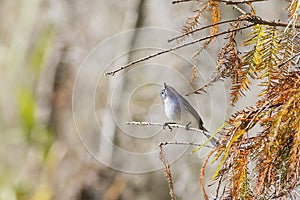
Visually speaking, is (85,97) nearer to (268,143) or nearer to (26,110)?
(26,110)

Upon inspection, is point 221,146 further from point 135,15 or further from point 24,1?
point 24,1

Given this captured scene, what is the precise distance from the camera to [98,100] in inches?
156

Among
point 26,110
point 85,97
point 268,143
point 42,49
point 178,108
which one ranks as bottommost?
point 268,143

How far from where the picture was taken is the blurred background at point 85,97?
3.32 meters

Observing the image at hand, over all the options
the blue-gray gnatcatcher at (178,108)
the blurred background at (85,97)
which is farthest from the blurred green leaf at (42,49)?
the blue-gray gnatcatcher at (178,108)

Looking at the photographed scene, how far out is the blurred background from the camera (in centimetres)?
332

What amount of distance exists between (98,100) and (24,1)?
43.4 inches

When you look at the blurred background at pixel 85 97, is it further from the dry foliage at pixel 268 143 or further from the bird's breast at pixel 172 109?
the dry foliage at pixel 268 143

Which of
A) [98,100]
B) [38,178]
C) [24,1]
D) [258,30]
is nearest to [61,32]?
[24,1]

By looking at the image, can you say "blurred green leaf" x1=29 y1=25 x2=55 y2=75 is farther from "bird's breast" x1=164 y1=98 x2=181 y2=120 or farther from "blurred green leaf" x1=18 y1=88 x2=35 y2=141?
"bird's breast" x1=164 y1=98 x2=181 y2=120

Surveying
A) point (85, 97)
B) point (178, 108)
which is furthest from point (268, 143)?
point (85, 97)

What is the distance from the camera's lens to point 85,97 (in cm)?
395

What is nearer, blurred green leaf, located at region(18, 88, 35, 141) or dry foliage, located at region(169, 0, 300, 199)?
dry foliage, located at region(169, 0, 300, 199)

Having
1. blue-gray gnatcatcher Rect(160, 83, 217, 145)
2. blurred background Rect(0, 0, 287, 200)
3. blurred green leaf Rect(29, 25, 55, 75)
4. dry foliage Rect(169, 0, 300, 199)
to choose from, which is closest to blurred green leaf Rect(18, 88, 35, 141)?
blurred background Rect(0, 0, 287, 200)
